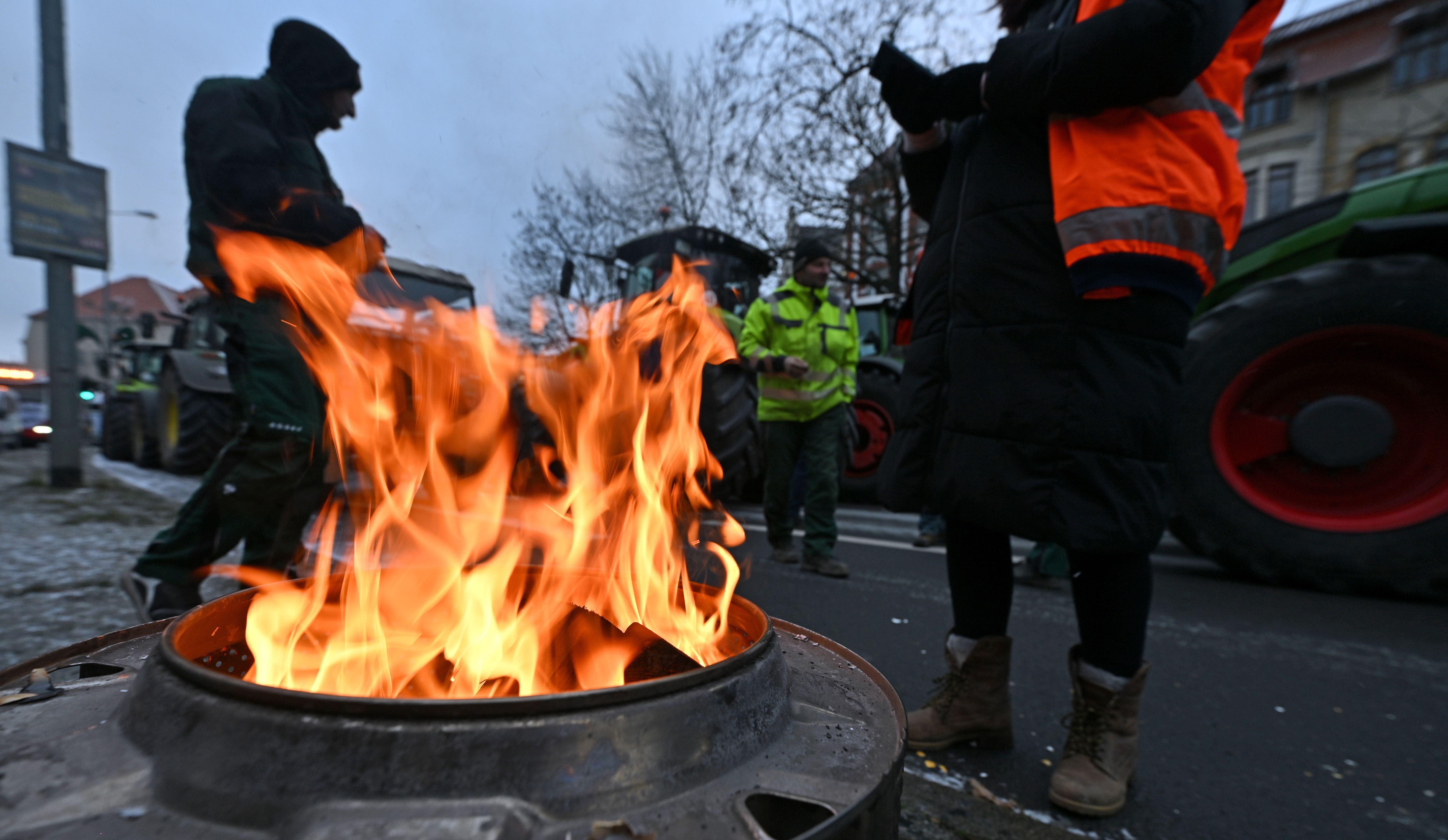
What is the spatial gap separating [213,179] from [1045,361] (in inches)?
91.4

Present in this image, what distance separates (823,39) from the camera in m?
13.8

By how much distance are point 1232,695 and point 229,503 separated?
10.4 ft

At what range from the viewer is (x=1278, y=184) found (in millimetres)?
Result: 22734

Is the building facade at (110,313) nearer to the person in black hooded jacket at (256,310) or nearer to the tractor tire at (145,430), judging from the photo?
the tractor tire at (145,430)

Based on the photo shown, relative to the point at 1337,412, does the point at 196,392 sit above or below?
below

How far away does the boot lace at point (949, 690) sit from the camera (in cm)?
179

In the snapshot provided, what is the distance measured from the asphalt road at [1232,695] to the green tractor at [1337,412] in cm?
23

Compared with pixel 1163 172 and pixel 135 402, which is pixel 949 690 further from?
pixel 135 402

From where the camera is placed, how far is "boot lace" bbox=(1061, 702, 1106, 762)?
1.56m

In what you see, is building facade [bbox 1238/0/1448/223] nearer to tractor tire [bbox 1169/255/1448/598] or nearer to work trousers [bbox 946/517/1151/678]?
tractor tire [bbox 1169/255/1448/598]

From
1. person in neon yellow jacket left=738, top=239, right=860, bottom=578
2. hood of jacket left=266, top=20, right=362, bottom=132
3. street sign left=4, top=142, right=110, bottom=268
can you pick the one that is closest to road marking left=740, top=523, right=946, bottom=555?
person in neon yellow jacket left=738, top=239, right=860, bottom=578

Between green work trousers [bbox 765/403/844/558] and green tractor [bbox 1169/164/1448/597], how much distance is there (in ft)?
5.58

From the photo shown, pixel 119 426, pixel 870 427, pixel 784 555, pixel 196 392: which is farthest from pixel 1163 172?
pixel 119 426

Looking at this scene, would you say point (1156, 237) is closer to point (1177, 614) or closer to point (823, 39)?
point (1177, 614)
